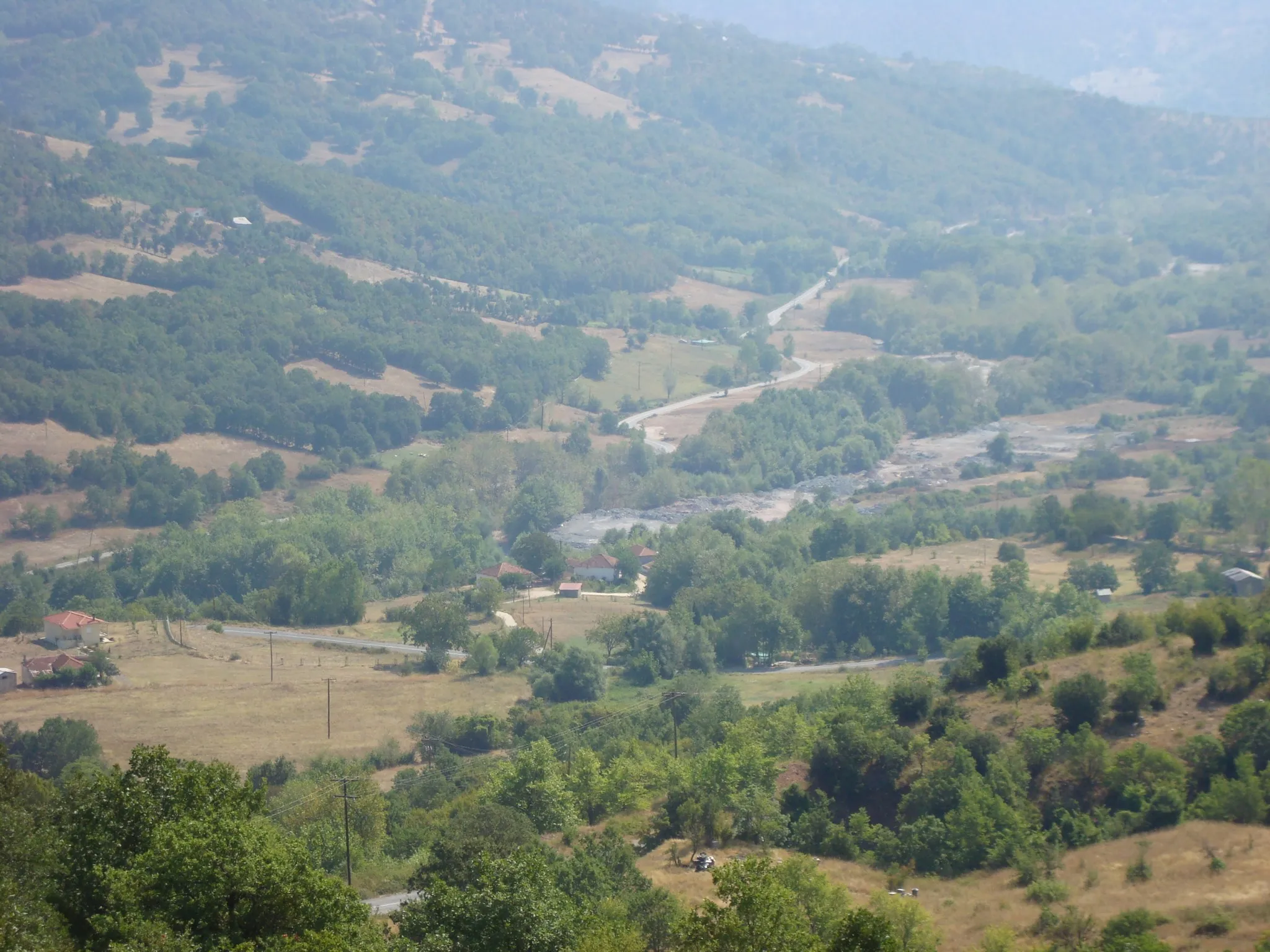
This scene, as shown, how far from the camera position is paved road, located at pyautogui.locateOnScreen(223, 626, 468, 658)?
2803 inches

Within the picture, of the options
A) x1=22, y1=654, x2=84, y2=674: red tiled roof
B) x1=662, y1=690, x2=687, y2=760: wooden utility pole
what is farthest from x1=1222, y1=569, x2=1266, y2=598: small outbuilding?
x1=22, y1=654, x2=84, y2=674: red tiled roof

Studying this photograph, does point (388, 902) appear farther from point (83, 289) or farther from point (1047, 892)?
point (83, 289)

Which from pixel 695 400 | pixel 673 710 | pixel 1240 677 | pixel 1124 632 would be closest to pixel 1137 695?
pixel 1240 677

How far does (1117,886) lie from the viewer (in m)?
34.6

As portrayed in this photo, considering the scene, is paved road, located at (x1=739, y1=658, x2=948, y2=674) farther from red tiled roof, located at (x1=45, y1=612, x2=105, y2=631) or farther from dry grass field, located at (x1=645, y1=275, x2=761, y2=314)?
dry grass field, located at (x1=645, y1=275, x2=761, y2=314)

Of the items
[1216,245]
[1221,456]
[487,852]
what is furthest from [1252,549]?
[1216,245]

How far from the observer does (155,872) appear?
2470 centimetres

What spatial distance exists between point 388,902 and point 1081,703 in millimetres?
19464

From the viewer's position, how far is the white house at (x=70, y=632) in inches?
2660

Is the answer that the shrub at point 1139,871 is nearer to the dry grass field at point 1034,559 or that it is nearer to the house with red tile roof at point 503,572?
the dry grass field at point 1034,559

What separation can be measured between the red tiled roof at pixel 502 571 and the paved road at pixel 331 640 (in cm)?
1336

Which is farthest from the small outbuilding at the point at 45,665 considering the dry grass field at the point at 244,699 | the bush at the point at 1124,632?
the bush at the point at 1124,632

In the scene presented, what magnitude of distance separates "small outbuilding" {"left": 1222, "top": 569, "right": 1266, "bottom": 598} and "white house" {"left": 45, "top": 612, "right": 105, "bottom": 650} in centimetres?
4999

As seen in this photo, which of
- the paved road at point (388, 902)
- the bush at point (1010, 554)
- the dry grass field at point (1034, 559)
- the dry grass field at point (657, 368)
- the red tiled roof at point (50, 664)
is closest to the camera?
the paved road at point (388, 902)
